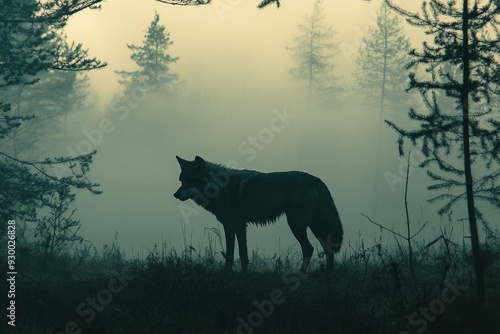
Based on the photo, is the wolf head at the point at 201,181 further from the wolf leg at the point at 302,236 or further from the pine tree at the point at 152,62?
the pine tree at the point at 152,62

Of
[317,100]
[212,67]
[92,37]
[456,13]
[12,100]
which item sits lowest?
[456,13]

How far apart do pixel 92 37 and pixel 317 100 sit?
50909 mm

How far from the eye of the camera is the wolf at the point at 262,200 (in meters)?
9.83

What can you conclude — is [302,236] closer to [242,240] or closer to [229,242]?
[242,240]

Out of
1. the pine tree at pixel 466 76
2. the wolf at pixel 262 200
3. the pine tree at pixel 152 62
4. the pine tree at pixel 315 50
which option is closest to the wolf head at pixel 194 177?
the wolf at pixel 262 200

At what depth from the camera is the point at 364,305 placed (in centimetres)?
634

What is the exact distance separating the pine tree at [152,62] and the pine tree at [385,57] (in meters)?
20.9

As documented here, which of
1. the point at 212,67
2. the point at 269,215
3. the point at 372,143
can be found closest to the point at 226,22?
the point at 212,67

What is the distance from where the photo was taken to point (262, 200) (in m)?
10.1

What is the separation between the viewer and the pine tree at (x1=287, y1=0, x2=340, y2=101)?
5822cm

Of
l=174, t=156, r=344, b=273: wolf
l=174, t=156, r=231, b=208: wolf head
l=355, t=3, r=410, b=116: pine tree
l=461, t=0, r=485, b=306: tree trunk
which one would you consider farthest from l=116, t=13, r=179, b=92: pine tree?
l=461, t=0, r=485, b=306: tree trunk

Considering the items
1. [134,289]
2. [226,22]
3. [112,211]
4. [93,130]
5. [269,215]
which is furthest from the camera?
[226,22]

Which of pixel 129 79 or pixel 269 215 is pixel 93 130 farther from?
pixel 269 215

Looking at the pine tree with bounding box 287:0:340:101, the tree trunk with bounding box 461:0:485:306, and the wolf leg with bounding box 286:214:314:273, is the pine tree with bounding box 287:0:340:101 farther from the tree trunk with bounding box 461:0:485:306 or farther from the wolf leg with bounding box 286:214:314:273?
the tree trunk with bounding box 461:0:485:306
